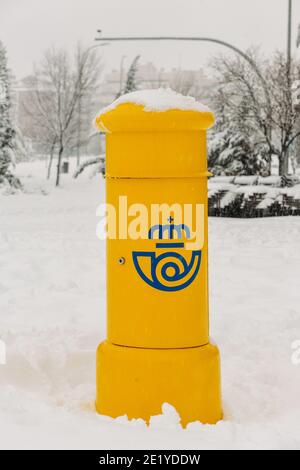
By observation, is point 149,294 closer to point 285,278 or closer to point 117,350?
point 117,350

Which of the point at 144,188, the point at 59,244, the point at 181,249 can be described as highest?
the point at 144,188

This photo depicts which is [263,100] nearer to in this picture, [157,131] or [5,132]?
[5,132]

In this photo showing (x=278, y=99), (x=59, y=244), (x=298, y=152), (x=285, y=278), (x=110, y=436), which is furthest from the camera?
(x=298, y=152)

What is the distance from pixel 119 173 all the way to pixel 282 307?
303 cm

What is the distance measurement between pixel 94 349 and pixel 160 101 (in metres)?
1.80

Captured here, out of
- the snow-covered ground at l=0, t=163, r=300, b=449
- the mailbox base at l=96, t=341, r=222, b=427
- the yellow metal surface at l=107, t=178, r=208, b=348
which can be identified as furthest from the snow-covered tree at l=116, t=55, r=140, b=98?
the mailbox base at l=96, t=341, r=222, b=427

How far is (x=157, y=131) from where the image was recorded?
10.4 ft

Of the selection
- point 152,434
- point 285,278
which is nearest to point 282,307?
point 285,278

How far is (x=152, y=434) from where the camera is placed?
278cm

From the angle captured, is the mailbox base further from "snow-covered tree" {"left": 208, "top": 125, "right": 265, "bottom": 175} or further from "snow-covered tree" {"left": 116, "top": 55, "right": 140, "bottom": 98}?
"snow-covered tree" {"left": 116, "top": 55, "right": 140, "bottom": 98}

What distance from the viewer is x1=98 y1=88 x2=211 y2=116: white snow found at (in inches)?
125

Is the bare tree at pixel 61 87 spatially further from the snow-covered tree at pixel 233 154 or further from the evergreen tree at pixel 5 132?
the snow-covered tree at pixel 233 154

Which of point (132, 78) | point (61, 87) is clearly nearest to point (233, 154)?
point (132, 78)

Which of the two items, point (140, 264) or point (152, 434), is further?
point (140, 264)
